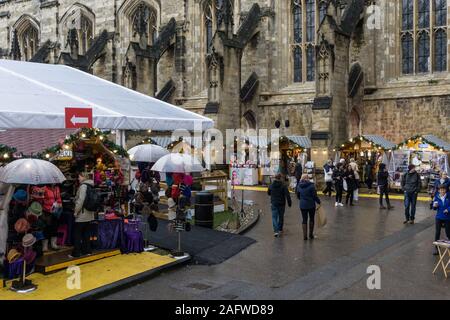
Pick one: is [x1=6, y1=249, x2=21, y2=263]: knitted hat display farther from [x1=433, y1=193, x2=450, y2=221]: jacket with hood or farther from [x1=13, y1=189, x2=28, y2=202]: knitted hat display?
[x1=433, y1=193, x2=450, y2=221]: jacket with hood

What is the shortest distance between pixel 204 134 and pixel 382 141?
8512mm

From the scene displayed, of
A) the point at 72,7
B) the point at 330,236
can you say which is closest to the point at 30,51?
the point at 72,7

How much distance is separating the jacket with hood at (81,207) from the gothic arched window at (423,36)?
18854 mm

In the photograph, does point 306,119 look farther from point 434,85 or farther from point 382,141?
point 434,85

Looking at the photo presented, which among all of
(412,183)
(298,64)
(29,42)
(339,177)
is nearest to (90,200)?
(412,183)

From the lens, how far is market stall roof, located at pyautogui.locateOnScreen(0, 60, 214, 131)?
8.84 meters

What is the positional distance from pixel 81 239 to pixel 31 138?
5.30 metres

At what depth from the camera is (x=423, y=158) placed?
21.1 metres

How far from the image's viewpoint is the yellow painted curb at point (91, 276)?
7430mm

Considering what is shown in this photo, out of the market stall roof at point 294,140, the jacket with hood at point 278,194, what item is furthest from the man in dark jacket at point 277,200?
the market stall roof at point 294,140

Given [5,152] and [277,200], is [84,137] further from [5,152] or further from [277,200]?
[277,200]

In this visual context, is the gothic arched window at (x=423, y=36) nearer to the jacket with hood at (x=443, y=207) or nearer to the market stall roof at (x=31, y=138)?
the jacket with hood at (x=443, y=207)

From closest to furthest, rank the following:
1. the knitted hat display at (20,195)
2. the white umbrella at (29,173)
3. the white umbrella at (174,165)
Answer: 1. the white umbrella at (29,173)
2. the knitted hat display at (20,195)
3. the white umbrella at (174,165)

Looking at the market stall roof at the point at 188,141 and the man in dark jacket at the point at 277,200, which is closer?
the man in dark jacket at the point at 277,200
